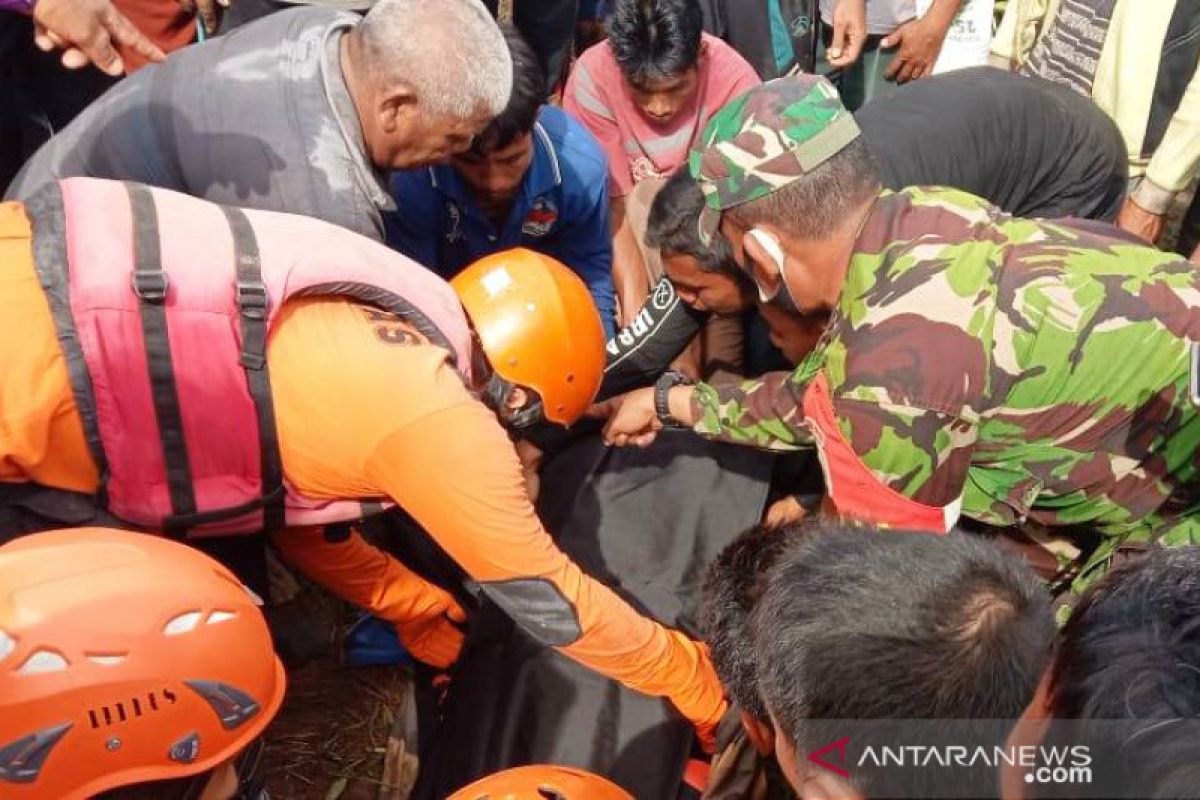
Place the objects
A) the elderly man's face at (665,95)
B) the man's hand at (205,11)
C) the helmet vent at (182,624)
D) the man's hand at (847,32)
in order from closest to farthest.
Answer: the helmet vent at (182,624)
the man's hand at (205,11)
the elderly man's face at (665,95)
the man's hand at (847,32)

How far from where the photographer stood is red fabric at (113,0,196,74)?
12.9ft

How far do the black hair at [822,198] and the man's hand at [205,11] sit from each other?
246 cm

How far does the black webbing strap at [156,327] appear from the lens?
1982mm

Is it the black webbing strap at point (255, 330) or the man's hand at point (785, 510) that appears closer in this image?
the black webbing strap at point (255, 330)

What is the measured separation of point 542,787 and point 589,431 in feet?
4.52

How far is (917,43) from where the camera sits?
4.57 metres

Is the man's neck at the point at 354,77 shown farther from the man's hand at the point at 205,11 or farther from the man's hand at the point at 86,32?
the man's hand at the point at 205,11

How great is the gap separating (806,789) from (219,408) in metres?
1.25

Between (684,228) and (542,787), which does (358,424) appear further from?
(684,228)

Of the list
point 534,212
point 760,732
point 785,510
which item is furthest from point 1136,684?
point 534,212

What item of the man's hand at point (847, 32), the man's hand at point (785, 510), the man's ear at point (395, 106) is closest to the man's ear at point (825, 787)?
the man's hand at point (785, 510)

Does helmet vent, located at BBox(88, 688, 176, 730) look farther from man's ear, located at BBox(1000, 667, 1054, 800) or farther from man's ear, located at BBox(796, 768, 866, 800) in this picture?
man's ear, located at BBox(1000, 667, 1054, 800)

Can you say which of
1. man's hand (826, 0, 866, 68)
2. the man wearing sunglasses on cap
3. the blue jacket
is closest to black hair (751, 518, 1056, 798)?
the man wearing sunglasses on cap

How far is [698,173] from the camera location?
260 cm
